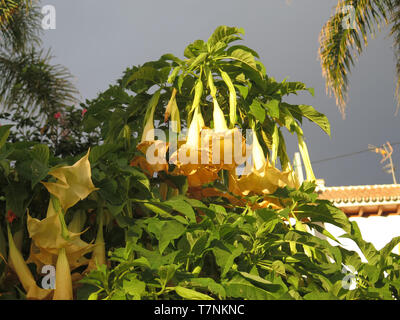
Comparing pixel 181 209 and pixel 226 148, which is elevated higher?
pixel 226 148

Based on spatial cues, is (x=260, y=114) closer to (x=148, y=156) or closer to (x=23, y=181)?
(x=148, y=156)

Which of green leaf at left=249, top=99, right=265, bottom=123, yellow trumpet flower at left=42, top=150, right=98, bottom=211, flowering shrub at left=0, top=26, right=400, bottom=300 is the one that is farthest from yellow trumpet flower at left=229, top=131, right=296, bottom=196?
yellow trumpet flower at left=42, top=150, right=98, bottom=211

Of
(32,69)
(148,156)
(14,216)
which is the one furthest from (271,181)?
(32,69)

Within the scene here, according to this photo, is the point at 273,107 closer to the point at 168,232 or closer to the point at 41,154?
the point at 168,232

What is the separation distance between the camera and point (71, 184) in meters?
0.94

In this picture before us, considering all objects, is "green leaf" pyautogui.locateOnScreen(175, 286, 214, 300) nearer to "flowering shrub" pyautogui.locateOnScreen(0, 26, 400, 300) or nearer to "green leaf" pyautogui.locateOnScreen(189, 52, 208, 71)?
"flowering shrub" pyautogui.locateOnScreen(0, 26, 400, 300)

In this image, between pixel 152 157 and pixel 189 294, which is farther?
pixel 152 157

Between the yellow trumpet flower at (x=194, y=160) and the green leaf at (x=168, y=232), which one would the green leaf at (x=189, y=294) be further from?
the yellow trumpet flower at (x=194, y=160)

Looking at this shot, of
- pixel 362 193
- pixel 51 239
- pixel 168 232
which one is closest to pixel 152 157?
pixel 168 232

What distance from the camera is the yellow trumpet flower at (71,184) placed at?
3.04 ft

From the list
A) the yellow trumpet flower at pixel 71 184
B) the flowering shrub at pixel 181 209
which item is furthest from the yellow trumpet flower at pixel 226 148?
the yellow trumpet flower at pixel 71 184

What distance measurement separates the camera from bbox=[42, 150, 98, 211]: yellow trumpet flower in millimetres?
926

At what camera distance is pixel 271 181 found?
4.06ft
